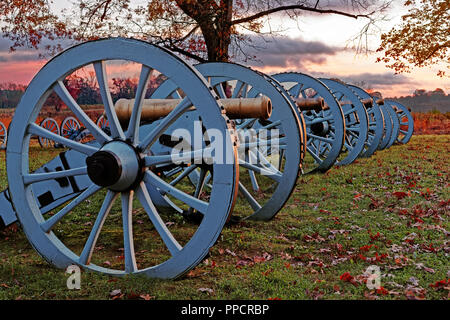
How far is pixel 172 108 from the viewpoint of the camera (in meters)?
4.42

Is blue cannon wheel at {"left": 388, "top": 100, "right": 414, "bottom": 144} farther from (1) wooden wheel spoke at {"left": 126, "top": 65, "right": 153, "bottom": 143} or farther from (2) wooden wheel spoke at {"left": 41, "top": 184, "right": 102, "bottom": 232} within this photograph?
(2) wooden wheel spoke at {"left": 41, "top": 184, "right": 102, "bottom": 232}

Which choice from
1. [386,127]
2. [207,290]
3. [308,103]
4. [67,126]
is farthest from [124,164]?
[67,126]

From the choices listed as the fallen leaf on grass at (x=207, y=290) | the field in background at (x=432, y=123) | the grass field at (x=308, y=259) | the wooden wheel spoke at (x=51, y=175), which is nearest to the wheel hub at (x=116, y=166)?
the wooden wheel spoke at (x=51, y=175)

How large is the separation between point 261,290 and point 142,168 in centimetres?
127

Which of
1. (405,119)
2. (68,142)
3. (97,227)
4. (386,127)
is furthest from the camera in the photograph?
(405,119)

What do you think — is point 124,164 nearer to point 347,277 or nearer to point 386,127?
point 347,277

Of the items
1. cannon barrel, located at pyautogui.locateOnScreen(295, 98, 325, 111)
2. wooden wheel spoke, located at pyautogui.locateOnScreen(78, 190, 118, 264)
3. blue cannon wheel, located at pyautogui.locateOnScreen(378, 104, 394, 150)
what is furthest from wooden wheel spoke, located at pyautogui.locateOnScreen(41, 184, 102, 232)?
blue cannon wheel, located at pyautogui.locateOnScreen(378, 104, 394, 150)

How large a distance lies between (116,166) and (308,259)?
2.01 meters

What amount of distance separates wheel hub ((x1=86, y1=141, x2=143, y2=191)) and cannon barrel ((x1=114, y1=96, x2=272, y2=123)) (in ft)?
2.67

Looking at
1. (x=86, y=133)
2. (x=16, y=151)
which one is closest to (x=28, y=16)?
(x=86, y=133)

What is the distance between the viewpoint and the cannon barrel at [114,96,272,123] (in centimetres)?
430

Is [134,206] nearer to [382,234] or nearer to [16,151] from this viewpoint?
[16,151]

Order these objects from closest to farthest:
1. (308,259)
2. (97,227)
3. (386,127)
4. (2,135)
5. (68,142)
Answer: (97,227), (68,142), (308,259), (386,127), (2,135)
